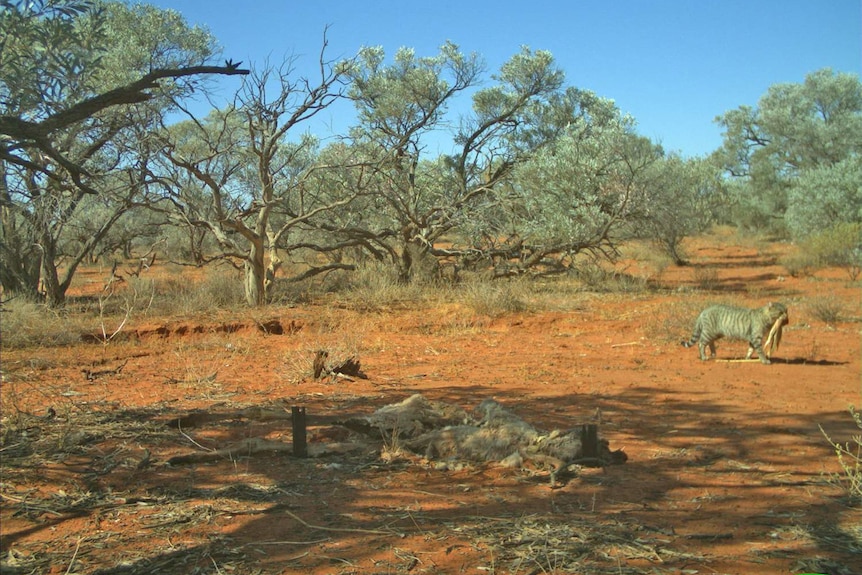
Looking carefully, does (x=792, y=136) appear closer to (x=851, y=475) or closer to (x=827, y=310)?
(x=827, y=310)

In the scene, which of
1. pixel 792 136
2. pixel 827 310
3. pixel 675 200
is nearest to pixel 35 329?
pixel 827 310

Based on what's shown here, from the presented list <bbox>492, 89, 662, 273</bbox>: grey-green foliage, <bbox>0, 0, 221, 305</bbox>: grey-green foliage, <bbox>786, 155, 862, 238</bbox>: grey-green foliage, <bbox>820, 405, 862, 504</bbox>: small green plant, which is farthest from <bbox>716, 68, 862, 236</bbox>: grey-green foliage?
<bbox>820, 405, 862, 504</bbox>: small green plant

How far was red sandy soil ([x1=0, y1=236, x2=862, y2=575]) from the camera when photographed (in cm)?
367

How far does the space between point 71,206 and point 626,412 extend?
11762 millimetres

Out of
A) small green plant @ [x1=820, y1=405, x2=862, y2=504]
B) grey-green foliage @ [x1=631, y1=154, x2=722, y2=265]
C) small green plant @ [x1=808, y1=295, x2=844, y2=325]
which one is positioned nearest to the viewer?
small green plant @ [x1=820, y1=405, x2=862, y2=504]

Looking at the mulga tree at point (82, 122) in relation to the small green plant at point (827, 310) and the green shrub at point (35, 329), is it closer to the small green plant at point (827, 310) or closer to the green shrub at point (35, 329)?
the green shrub at point (35, 329)

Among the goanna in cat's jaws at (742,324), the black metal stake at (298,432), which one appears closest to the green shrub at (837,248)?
the goanna in cat's jaws at (742,324)

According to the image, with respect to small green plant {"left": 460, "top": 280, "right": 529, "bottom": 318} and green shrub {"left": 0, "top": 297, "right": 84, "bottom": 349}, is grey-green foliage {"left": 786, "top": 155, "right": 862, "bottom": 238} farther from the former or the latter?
green shrub {"left": 0, "top": 297, "right": 84, "bottom": 349}

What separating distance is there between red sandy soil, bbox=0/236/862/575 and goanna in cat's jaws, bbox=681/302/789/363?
13.5 inches

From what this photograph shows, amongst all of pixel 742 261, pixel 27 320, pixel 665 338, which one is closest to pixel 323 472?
pixel 665 338

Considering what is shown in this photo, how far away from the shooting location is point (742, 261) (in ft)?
Result: 81.8

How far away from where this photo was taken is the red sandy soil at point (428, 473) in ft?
12.1

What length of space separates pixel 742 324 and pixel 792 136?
23.7 metres

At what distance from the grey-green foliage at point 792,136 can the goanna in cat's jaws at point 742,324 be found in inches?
753
